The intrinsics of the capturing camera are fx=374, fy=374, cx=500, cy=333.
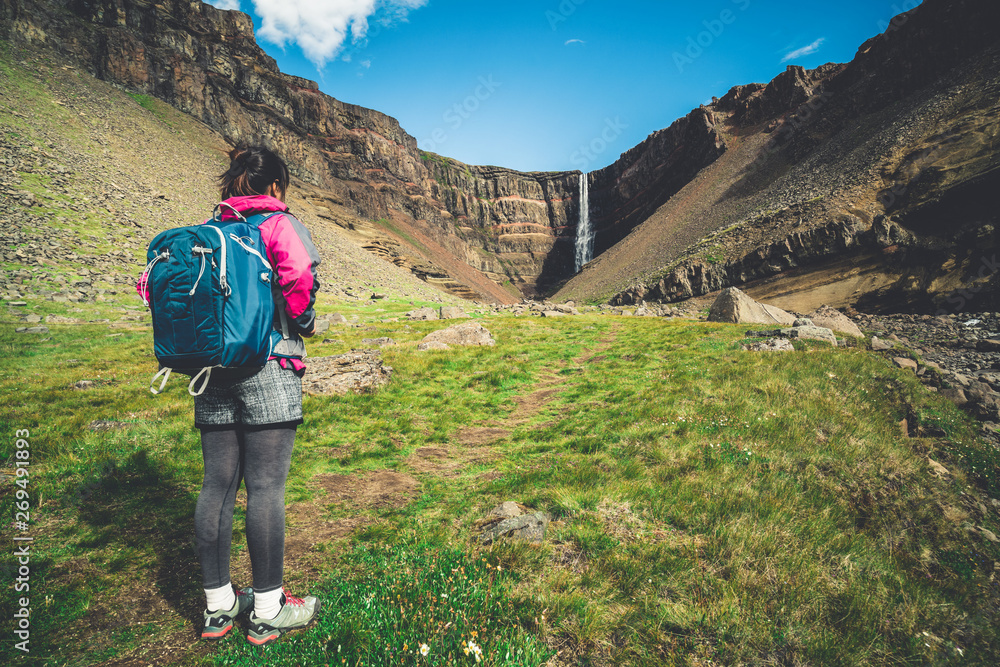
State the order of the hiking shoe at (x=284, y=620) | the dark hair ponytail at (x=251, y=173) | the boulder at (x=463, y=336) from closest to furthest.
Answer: the hiking shoe at (x=284, y=620)
the dark hair ponytail at (x=251, y=173)
the boulder at (x=463, y=336)

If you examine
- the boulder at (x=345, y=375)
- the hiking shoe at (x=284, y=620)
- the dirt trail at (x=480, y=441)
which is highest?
the boulder at (x=345, y=375)

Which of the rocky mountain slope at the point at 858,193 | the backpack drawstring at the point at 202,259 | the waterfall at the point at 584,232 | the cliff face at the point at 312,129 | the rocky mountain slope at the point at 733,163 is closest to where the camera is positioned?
the backpack drawstring at the point at 202,259

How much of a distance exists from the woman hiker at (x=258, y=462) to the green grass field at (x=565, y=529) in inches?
7.6

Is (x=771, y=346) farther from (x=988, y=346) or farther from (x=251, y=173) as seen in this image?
(x=251, y=173)

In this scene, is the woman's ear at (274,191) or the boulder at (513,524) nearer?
the woman's ear at (274,191)

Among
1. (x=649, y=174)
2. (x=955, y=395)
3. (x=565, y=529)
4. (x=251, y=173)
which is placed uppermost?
(x=649, y=174)

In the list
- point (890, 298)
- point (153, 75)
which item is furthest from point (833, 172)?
point (153, 75)

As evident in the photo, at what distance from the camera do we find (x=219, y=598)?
8.89ft

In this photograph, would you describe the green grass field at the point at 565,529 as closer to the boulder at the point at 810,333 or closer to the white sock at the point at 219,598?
the white sock at the point at 219,598

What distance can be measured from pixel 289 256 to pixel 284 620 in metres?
2.68

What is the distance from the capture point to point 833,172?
46.2m

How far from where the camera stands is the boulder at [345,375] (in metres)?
8.96

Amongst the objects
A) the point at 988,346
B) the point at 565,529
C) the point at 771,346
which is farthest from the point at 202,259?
the point at 988,346

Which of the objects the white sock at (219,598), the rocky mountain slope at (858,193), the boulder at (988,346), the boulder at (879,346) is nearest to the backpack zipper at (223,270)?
the white sock at (219,598)
